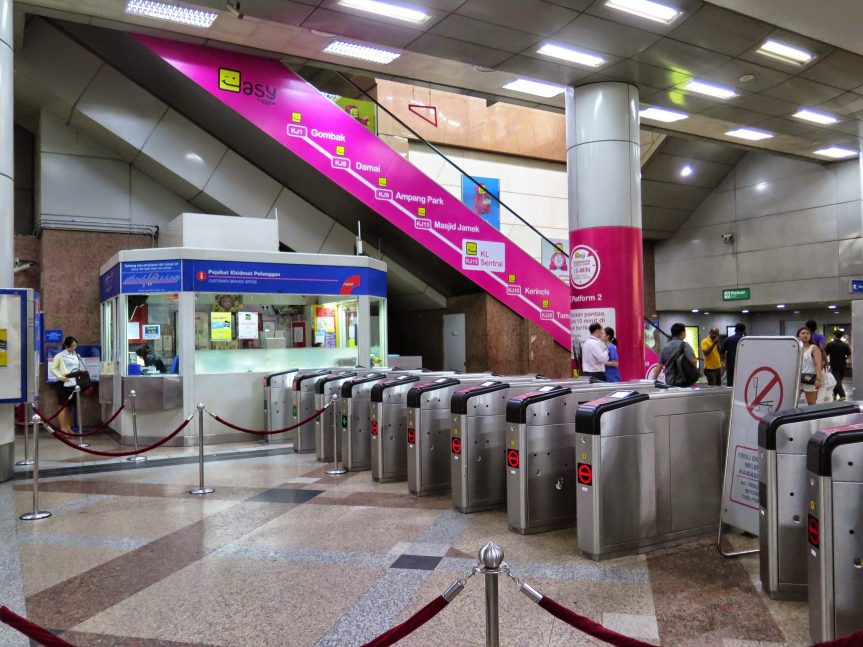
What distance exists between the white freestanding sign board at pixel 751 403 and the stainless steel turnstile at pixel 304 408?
5.50 meters

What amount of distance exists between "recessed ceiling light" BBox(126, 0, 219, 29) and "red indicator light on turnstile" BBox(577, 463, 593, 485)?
7.78m

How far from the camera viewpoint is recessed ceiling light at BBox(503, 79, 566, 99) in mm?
10578

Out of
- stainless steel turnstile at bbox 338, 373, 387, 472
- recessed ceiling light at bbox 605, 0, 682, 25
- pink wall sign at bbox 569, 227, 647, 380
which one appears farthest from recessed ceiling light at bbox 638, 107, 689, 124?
stainless steel turnstile at bbox 338, 373, 387, 472

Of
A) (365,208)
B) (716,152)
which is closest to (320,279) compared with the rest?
(365,208)

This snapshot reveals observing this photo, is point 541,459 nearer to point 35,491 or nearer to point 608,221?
point 35,491

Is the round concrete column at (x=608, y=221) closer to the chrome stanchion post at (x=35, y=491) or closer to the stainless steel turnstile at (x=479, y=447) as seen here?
the stainless steel turnstile at (x=479, y=447)

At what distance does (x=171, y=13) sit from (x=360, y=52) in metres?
2.63

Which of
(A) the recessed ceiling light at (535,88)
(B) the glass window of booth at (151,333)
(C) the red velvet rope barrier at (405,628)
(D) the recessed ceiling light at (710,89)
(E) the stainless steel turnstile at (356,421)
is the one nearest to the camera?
(C) the red velvet rope barrier at (405,628)

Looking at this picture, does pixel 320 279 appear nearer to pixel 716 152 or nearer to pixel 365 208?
pixel 365 208

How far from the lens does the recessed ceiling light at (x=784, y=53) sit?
8.65 metres

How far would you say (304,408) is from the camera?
28.7 ft

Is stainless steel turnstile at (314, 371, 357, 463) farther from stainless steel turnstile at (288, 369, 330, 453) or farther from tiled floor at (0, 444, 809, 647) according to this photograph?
tiled floor at (0, 444, 809, 647)

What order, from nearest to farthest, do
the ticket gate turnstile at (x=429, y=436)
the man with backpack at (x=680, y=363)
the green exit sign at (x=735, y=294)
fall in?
1. the ticket gate turnstile at (x=429, y=436)
2. the man with backpack at (x=680, y=363)
3. the green exit sign at (x=735, y=294)

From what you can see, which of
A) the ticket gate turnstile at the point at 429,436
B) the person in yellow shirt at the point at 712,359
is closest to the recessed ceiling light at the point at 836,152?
the person in yellow shirt at the point at 712,359
